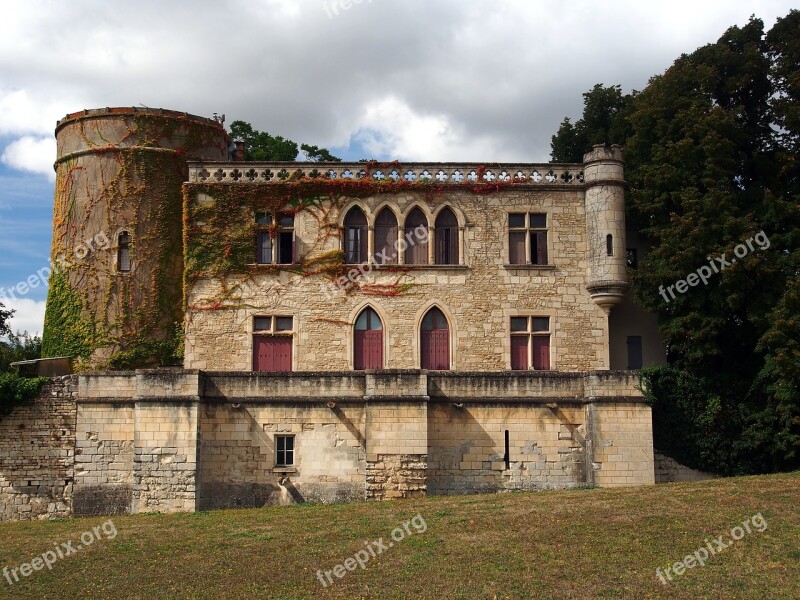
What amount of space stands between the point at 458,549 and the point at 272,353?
1288 centimetres

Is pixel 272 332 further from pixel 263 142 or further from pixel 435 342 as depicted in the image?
pixel 263 142

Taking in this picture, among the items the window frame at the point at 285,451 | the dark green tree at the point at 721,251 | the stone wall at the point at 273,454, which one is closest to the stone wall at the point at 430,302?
A: the dark green tree at the point at 721,251

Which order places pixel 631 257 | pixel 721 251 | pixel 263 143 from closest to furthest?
1. pixel 721 251
2. pixel 631 257
3. pixel 263 143

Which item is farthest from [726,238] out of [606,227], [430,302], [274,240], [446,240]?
[274,240]

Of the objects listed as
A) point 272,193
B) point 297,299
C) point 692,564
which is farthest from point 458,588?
point 272,193

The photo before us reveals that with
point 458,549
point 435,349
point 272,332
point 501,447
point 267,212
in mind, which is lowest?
point 458,549

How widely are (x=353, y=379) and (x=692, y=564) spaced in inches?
413

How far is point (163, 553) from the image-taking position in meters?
18.6

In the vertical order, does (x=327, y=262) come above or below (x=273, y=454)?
above

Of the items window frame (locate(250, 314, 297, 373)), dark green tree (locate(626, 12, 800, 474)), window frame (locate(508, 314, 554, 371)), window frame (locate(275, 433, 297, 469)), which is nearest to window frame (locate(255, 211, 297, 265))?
window frame (locate(250, 314, 297, 373))

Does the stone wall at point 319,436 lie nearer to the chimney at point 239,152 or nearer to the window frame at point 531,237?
the window frame at point 531,237

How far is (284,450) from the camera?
24.6 m

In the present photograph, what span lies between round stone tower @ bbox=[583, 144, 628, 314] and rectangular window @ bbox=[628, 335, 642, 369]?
6.50ft

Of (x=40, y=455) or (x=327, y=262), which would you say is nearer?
(x=40, y=455)
